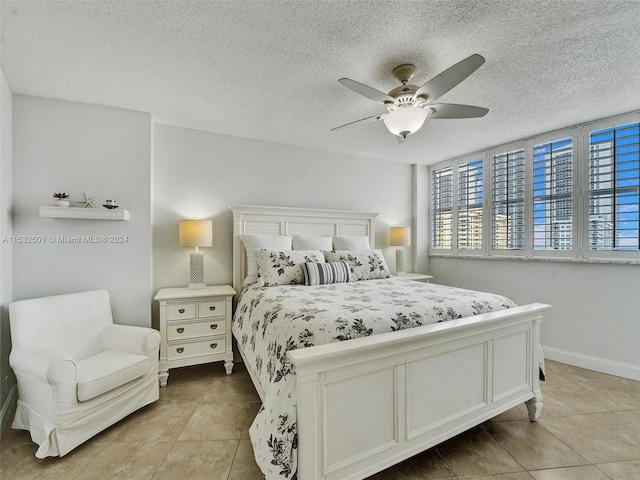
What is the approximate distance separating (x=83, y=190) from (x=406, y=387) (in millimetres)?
3040

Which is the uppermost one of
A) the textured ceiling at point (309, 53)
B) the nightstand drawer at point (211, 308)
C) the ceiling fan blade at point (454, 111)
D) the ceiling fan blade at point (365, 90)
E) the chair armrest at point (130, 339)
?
the textured ceiling at point (309, 53)

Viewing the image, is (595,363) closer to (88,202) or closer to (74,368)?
(74,368)

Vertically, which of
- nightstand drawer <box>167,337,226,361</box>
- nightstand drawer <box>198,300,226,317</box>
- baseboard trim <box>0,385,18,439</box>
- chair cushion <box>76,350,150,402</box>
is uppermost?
nightstand drawer <box>198,300,226,317</box>

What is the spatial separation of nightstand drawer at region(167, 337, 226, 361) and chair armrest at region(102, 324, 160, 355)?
0.41m

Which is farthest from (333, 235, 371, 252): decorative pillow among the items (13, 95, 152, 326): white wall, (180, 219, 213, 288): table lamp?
(13, 95, 152, 326): white wall

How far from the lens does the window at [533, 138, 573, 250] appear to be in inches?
121

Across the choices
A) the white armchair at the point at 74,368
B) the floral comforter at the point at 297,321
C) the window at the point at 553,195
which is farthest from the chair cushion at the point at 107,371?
the window at the point at 553,195

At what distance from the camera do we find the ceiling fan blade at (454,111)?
1879mm

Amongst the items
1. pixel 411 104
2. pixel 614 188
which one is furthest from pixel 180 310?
pixel 614 188

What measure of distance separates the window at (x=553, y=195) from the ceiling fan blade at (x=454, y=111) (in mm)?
1941

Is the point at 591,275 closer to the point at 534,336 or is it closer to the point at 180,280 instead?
the point at 534,336

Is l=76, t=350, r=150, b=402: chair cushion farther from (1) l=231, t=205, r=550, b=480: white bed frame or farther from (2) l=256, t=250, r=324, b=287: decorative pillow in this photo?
(1) l=231, t=205, r=550, b=480: white bed frame

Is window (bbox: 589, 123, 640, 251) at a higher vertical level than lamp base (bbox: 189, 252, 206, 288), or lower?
higher

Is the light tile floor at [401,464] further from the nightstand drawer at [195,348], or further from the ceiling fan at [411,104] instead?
the ceiling fan at [411,104]
